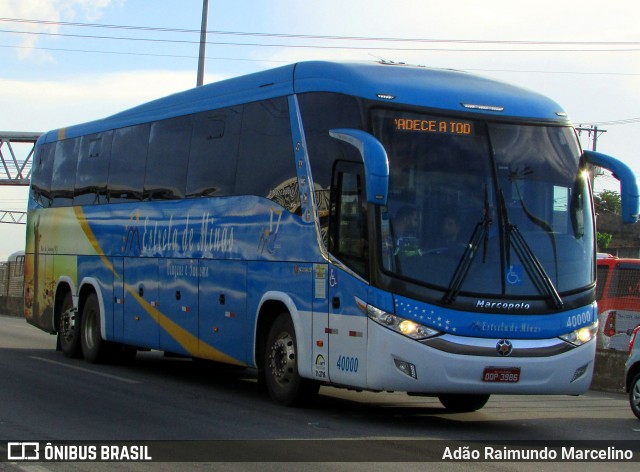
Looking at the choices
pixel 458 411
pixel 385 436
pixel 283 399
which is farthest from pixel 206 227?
pixel 385 436

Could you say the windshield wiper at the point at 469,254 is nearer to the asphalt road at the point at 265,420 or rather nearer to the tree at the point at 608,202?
the asphalt road at the point at 265,420

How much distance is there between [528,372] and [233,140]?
17.5 ft

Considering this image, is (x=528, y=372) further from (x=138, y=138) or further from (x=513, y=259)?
(x=138, y=138)

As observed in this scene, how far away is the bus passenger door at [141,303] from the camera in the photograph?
17125 mm

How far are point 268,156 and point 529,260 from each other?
3692 millimetres

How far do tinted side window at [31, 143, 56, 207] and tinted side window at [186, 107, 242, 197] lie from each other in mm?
6733

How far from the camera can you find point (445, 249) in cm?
1171

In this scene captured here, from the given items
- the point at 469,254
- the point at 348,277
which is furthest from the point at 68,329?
the point at 469,254

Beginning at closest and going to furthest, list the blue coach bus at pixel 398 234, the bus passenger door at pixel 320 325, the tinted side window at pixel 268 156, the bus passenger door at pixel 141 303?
the blue coach bus at pixel 398 234 < the bus passenger door at pixel 320 325 < the tinted side window at pixel 268 156 < the bus passenger door at pixel 141 303

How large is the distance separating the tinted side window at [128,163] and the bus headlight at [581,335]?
8.06 metres

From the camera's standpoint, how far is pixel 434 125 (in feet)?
39.9

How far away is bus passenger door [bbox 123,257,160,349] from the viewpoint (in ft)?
56.2

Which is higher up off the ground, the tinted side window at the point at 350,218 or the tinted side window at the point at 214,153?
the tinted side window at the point at 214,153

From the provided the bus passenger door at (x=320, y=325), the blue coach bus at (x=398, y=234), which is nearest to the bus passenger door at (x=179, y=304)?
the blue coach bus at (x=398, y=234)
